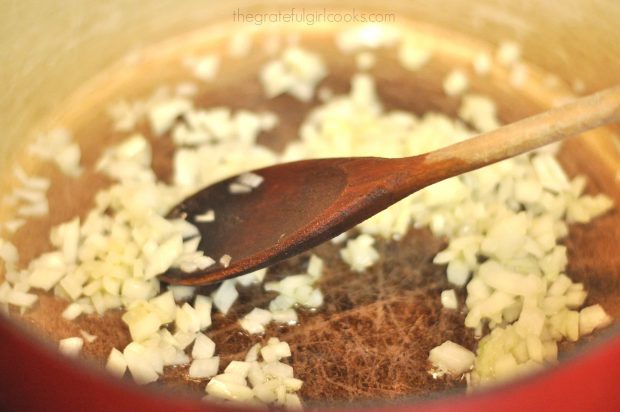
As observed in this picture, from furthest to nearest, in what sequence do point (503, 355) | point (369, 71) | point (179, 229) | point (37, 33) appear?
point (369, 71), point (37, 33), point (179, 229), point (503, 355)

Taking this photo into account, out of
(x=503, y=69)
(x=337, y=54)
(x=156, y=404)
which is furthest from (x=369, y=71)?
(x=156, y=404)

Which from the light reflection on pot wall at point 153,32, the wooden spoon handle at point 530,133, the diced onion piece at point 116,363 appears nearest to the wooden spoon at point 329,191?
the wooden spoon handle at point 530,133

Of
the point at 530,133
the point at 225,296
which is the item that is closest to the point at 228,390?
the point at 225,296

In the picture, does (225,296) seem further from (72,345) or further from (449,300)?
(449,300)

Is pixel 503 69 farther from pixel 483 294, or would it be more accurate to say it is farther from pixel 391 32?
pixel 483 294

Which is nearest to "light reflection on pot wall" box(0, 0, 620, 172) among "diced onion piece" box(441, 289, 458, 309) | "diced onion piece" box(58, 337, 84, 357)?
"diced onion piece" box(58, 337, 84, 357)

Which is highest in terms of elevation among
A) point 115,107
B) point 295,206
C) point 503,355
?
point 115,107

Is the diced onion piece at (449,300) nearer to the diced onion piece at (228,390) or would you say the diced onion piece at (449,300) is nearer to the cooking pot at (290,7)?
the cooking pot at (290,7)
